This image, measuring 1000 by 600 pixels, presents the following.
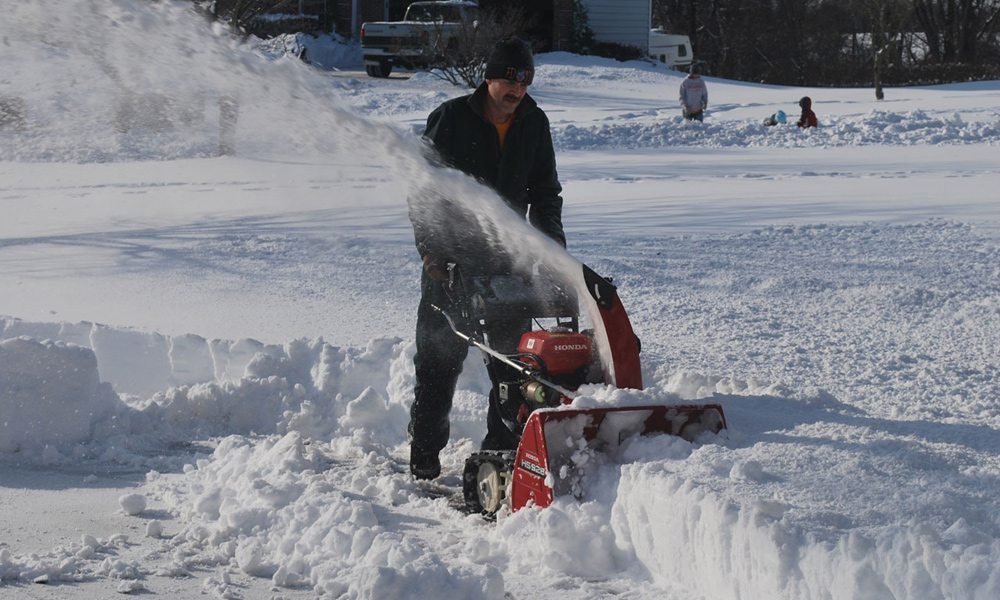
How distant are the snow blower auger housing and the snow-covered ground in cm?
8

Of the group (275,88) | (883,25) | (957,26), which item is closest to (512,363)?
(275,88)

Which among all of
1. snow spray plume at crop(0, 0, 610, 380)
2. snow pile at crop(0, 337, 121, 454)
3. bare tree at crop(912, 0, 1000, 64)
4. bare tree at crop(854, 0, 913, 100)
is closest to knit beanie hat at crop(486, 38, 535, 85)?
snow spray plume at crop(0, 0, 610, 380)

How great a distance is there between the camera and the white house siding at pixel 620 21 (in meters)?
34.5

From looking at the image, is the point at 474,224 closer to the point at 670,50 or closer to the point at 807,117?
the point at 807,117

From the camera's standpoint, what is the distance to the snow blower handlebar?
13.9 ft

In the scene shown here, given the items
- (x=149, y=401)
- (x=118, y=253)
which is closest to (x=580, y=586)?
(x=149, y=401)

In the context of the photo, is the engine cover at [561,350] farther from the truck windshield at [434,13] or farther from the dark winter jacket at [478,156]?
the truck windshield at [434,13]

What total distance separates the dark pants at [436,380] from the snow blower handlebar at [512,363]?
127 mm

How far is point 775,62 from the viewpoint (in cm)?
Answer: 3888

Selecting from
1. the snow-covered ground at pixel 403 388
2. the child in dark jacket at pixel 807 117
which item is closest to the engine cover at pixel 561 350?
the snow-covered ground at pixel 403 388

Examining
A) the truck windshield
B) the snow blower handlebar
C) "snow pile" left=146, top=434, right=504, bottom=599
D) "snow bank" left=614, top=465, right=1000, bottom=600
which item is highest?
the truck windshield

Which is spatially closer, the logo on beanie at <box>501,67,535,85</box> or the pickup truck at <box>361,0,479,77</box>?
the logo on beanie at <box>501,67,535,85</box>

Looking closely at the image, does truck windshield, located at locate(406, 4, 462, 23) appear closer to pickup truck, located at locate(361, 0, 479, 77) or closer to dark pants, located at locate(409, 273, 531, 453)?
pickup truck, located at locate(361, 0, 479, 77)

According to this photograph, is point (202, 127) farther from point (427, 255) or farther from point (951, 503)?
point (951, 503)
